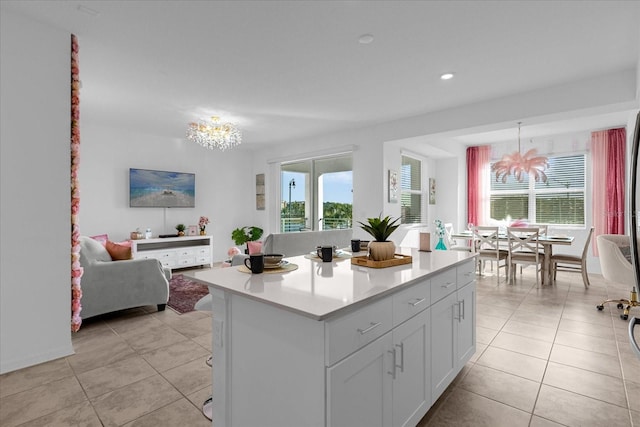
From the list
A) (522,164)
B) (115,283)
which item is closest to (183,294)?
(115,283)

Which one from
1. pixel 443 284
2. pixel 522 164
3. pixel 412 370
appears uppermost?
pixel 522 164

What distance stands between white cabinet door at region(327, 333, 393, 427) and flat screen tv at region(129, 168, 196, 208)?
557cm

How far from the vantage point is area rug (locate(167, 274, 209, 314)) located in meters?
3.72

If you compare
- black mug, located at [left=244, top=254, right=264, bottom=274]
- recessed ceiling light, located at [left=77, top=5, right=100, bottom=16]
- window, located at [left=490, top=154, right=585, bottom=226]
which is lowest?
black mug, located at [left=244, top=254, right=264, bottom=274]

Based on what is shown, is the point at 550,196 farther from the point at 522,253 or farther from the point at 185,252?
the point at 185,252

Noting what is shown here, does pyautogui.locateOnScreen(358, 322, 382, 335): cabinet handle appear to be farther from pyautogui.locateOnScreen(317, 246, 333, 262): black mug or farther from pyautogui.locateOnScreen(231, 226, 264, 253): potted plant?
pyautogui.locateOnScreen(231, 226, 264, 253): potted plant

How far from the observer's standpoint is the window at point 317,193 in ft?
19.5

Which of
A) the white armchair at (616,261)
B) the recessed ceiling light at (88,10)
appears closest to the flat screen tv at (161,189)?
the recessed ceiling light at (88,10)

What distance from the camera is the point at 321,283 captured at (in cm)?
142

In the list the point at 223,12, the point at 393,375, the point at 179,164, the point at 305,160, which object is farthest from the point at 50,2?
the point at 305,160

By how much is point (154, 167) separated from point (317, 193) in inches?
122

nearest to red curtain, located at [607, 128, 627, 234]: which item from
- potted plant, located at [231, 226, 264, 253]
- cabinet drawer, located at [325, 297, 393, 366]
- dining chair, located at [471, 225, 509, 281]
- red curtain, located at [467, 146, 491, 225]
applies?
red curtain, located at [467, 146, 491, 225]

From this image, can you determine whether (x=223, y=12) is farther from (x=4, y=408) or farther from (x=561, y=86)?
(x=561, y=86)

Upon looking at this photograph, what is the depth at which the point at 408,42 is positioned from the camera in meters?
2.66
